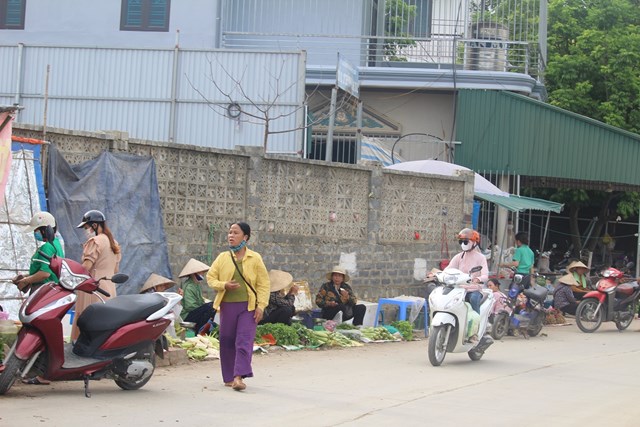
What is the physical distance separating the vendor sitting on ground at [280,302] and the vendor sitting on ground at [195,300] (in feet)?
2.79

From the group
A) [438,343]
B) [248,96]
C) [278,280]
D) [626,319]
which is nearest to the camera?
[438,343]

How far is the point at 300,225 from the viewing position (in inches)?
624

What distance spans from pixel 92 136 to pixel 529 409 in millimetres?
6528

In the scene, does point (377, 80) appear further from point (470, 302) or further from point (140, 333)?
point (140, 333)

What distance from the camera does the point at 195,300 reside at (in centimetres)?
1291

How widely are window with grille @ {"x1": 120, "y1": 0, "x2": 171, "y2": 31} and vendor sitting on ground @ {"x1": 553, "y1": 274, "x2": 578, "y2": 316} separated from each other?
10300 millimetres

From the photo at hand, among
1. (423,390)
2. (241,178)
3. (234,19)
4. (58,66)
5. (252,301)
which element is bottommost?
(423,390)

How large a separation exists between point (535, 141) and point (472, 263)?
432 inches

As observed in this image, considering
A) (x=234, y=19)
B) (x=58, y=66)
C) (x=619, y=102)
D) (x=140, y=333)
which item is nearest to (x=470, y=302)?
(x=140, y=333)

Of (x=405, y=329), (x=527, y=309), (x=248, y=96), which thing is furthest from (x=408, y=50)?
(x=405, y=329)

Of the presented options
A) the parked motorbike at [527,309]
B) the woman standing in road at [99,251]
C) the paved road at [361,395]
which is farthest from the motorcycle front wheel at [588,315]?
the woman standing in road at [99,251]

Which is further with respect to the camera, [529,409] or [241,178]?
[241,178]

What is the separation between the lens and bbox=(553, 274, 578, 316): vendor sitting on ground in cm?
1862

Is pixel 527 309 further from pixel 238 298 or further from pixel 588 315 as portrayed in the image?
pixel 238 298
